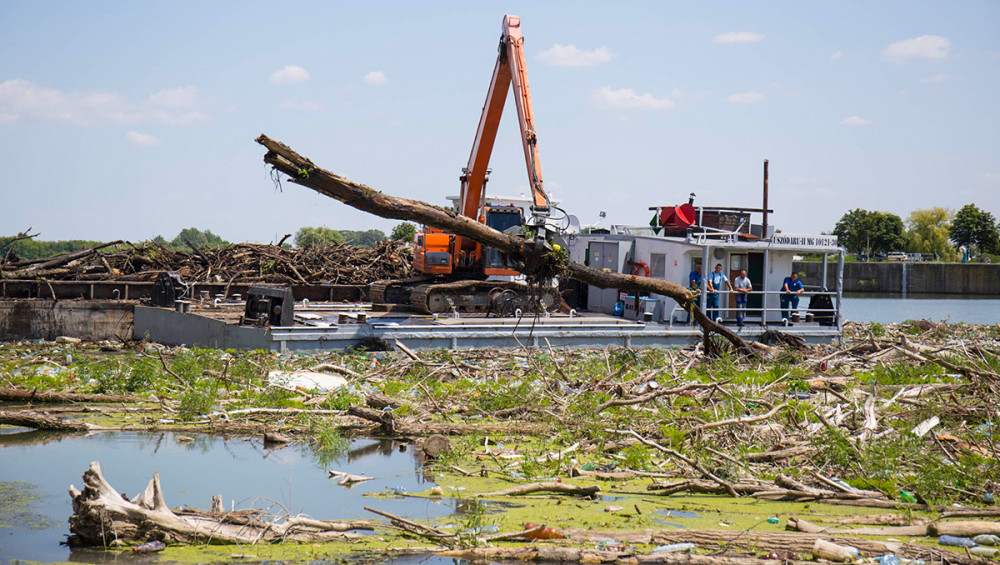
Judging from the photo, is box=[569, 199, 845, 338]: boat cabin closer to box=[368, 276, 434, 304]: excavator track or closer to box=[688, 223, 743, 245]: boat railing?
box=[688, 223, 743, 245]: boat railing

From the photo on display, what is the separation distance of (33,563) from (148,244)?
26336 mm

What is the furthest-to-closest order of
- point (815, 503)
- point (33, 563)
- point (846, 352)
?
point (846, 352) < point (815, 503) < point (33, 563)

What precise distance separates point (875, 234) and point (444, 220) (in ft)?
334

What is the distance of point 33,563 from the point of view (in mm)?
5707

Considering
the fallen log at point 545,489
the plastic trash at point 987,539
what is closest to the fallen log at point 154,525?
the fallen log at point 545,489

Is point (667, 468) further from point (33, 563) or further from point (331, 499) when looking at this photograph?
point (33, 563)

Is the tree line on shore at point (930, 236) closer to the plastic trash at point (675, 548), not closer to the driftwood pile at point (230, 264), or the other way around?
the driftwood pile at point (230, 264)

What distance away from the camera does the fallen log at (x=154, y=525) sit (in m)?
6.09

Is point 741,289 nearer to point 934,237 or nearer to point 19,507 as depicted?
point 19,507

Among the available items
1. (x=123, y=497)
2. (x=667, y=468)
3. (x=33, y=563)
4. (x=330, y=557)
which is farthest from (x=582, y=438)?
(x=33, y=563)

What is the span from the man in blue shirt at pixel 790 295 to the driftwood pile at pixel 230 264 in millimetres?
13680

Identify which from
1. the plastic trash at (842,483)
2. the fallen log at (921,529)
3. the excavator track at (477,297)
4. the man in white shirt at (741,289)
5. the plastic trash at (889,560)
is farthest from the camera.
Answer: the excavator track at (477,297)

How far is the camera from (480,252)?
22234 mm

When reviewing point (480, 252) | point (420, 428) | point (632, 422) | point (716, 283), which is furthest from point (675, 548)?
point (480, 252)
